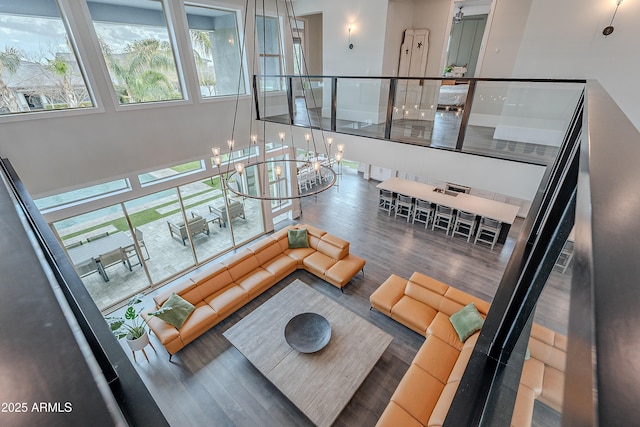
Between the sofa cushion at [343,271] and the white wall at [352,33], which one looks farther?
the white wall at [352,33]

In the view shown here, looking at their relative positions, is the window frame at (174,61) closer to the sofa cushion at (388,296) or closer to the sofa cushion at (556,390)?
the sofa cushion at (388,296)

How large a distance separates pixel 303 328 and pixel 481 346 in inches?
153

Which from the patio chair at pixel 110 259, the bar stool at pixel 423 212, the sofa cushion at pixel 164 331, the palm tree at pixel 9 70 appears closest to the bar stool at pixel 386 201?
the bar stool at pixel 423 212

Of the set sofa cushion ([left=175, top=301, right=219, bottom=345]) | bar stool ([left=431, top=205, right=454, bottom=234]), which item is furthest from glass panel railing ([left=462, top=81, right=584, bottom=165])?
sofa cushion ([left=175, top=301, right=219, bottom=345])

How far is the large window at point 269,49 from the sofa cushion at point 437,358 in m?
6.56

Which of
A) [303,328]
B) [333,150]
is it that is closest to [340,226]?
[333,150]

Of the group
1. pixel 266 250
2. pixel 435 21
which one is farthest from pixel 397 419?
pixel 435 21

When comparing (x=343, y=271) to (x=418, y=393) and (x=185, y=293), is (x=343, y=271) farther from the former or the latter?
(x=185, y=293)

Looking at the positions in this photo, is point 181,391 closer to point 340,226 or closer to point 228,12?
point 340,226

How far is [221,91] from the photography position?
6.88 m

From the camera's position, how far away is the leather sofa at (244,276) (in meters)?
5.05

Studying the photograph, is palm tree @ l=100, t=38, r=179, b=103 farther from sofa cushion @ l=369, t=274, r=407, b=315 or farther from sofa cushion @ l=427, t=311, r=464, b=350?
sofa cushion @ l=427, t=311, r=464, b=350

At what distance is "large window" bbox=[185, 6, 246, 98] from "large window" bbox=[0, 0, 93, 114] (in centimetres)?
217

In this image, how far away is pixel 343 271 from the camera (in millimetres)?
6223
